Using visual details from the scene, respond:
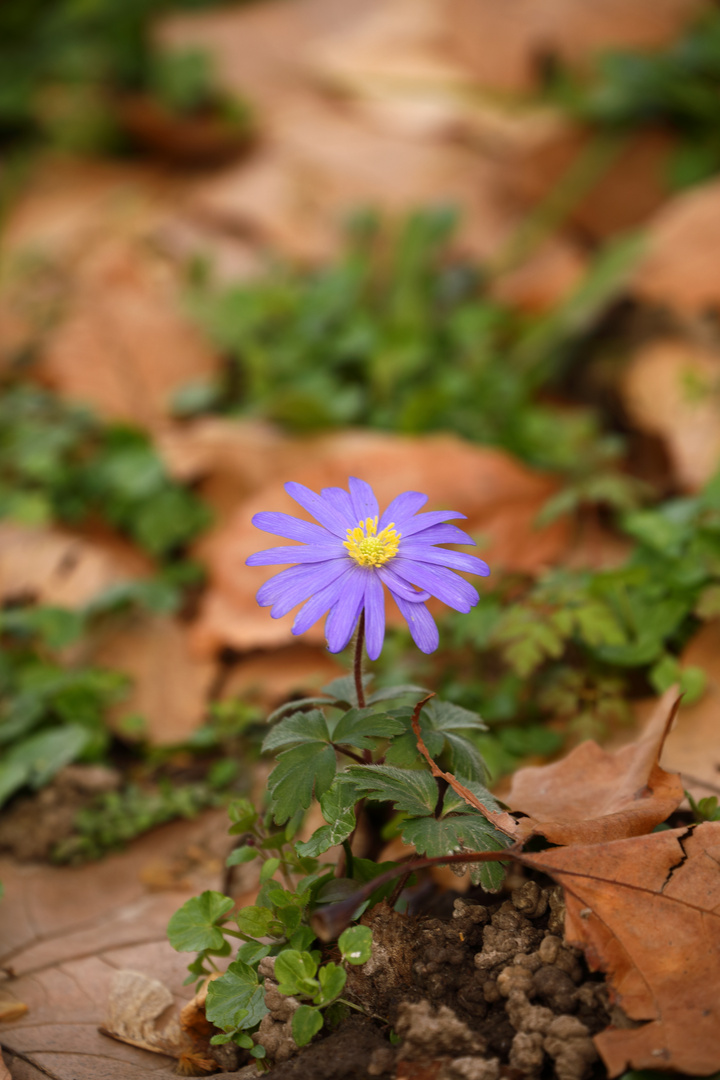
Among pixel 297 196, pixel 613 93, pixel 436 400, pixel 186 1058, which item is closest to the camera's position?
pixel 186 1058

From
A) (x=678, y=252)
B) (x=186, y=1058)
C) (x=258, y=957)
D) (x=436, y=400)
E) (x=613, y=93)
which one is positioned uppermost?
(x=613, y=93)

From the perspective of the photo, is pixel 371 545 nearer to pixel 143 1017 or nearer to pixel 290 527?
pixel 290 527

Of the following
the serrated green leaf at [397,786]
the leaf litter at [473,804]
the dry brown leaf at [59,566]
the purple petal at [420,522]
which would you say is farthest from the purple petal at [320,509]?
the dry brown leaf at [59,566]

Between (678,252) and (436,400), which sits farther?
(678,252)

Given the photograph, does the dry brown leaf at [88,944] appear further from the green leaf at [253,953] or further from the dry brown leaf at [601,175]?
the dry brown leaf at [601,175]

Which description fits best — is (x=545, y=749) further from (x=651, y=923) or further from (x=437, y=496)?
(x=437, y=496)

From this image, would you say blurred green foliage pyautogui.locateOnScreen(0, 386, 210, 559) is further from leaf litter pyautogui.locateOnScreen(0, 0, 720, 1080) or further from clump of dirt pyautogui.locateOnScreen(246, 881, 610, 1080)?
clump of dirt pyautogui.locateOnScreen(246, 881, 610, 1080)

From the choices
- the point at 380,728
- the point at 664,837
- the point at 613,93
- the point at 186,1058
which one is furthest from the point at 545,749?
the point at 613,93
